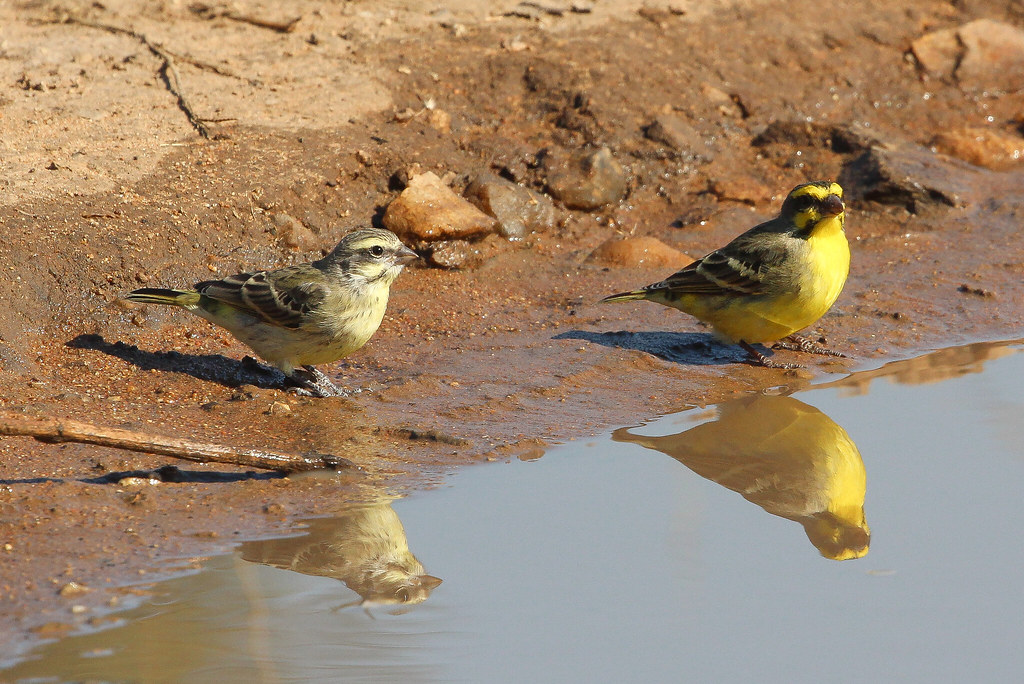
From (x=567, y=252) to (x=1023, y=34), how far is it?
6.53 m

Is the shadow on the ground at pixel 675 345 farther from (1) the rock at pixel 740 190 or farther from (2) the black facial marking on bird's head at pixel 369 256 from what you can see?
(1) the rock at pixel 740 190

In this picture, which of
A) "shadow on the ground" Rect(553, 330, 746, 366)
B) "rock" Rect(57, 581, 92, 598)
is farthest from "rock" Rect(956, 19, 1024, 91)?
"rock" Rect(57, 581, 92, 598)

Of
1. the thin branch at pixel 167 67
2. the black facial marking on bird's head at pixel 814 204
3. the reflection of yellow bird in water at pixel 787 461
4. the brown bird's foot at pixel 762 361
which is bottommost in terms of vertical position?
the brown bird's foot at pixel 762 361

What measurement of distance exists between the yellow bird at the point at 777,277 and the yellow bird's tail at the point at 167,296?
3.13 m

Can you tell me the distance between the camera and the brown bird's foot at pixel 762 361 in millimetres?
7668

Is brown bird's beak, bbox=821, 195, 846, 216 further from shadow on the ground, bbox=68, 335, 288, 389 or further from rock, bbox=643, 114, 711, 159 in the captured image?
shadow on the ground, bbox=68, 335, 288, 389

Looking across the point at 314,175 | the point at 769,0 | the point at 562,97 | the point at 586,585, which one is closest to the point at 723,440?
the point at 586,585

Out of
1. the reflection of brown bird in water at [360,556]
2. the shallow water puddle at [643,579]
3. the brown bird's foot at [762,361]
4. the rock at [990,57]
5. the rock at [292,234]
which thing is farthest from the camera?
the rock at [990,57]

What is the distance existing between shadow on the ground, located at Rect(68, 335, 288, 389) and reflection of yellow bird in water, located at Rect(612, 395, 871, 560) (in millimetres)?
2404

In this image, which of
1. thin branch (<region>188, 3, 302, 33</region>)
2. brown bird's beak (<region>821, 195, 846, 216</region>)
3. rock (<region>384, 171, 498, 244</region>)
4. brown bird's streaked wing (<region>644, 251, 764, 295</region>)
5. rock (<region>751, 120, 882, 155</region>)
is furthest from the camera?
rock (<region>751, 120, 882, 155</region>)

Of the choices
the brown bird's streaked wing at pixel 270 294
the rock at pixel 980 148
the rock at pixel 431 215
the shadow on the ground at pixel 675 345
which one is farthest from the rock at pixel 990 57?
the brown bird's streaked wing at pixel 270 294

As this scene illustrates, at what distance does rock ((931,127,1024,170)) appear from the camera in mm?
10875

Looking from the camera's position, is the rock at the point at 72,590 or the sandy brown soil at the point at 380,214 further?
the sandy brown soil at the point at 380,214

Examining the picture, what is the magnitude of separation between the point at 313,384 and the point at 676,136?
472 centimetres
